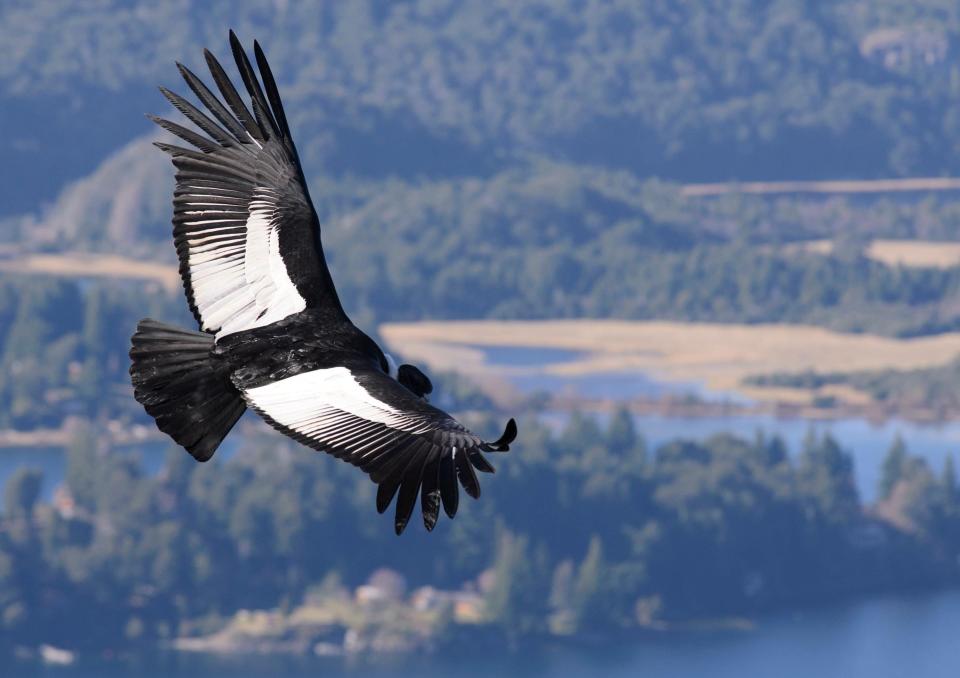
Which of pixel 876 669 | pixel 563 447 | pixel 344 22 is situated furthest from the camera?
pixel 344 22

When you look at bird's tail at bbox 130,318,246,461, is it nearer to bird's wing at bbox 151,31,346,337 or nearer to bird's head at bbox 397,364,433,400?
bird's wing at bbox 151,31,346,337

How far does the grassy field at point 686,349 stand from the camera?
6988cm

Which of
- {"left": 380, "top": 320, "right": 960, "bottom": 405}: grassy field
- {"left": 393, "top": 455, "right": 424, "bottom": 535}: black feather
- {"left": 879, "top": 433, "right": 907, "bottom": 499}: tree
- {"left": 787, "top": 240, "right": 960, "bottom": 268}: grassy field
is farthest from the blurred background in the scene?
{"left": 393, "top": 455, "right": 424, "bottom": 535}: black feather

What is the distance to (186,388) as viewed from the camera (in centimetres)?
620

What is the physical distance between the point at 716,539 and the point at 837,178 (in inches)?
1847

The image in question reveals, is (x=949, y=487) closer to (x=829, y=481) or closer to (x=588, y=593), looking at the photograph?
(x=829, y=481)

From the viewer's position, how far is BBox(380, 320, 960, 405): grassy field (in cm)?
6988

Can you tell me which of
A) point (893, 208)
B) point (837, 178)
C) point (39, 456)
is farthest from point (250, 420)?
point (837, 178)

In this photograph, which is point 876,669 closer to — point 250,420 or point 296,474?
point 296,474

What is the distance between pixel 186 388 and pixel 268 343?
24 centimetres

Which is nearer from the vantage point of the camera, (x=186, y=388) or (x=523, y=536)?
(x=186, y=388)

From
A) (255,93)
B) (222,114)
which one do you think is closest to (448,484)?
(255,93)

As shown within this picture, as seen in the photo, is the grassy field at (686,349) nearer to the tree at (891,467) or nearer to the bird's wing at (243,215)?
the tree at (891,467)

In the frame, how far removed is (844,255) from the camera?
272 ft
